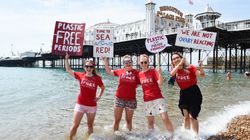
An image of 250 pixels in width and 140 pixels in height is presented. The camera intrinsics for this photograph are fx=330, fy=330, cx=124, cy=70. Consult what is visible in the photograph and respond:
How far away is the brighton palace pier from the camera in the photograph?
41344 mm

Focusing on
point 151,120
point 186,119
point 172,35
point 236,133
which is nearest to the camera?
point 151,120

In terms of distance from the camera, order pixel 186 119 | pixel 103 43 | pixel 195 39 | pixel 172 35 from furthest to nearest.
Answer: pixel 172 35, pixel 103 43, pixel 195 39, pixel 186 119

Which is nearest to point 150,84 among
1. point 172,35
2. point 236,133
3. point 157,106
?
point 157,106

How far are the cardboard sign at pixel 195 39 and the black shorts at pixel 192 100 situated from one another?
1.63m

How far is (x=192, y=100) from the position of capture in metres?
6.79

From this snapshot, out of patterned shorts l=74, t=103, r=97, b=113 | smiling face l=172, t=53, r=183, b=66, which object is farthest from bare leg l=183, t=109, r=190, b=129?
patterned shorts l=74, t=103, r=97, b=113

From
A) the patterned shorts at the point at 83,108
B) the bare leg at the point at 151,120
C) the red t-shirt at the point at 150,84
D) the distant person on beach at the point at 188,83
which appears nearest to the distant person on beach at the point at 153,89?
the red t-shirt at the point at 150,84

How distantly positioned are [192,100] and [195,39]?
2.01 m

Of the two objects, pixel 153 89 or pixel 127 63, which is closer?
pixel 153 89

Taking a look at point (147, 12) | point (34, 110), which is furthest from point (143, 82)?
point (147, 12)

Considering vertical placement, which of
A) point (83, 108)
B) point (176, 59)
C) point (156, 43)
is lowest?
point (83, 108)

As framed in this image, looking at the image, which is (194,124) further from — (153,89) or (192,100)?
(153,89)

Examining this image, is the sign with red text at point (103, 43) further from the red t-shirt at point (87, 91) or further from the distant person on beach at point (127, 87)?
the red t-shirt at point (87, 91)

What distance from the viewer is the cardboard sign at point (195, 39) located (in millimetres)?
8094
